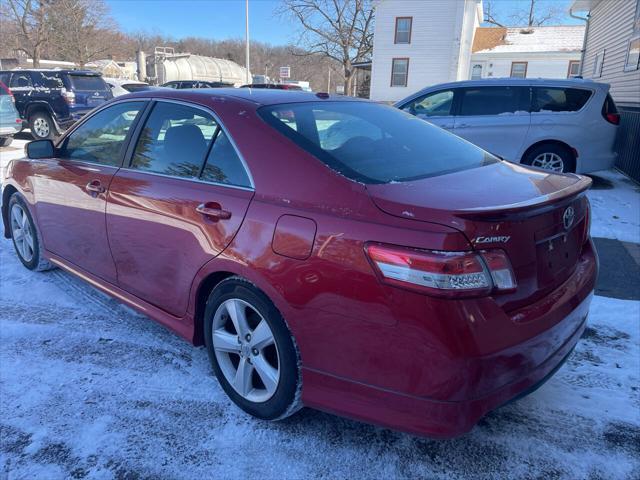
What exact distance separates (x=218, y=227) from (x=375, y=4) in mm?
28818

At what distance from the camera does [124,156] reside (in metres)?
3.10

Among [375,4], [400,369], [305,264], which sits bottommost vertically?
[400,369]

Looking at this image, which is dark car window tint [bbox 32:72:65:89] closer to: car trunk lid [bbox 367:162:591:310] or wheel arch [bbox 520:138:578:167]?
wheel arch [bbox 520:138:578:167]

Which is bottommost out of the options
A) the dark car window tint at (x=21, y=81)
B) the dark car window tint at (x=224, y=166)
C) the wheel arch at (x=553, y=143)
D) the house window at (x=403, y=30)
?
the wheel arch at (x=553, y=143)

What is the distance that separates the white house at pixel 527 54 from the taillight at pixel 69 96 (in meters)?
25.2

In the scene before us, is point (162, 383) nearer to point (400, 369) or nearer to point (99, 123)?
point (400, 369)

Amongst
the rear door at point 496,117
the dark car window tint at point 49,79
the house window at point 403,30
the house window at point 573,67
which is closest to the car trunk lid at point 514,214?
the rear door at point 496,117

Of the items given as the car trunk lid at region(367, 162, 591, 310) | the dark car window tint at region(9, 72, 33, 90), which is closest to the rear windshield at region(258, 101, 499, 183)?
the car trunk lid at region(367, 162, 591, 310)

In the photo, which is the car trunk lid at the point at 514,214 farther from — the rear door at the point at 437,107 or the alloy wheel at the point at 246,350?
the rear door at the point at 437,107

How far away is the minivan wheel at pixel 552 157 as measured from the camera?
7.70m

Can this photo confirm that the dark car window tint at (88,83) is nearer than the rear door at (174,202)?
No

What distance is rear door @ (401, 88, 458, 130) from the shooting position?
26.5 ft

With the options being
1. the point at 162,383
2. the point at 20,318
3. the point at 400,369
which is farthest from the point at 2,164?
the point at 400,369

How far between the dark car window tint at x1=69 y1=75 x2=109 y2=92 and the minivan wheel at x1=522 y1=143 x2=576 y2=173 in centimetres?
1230
